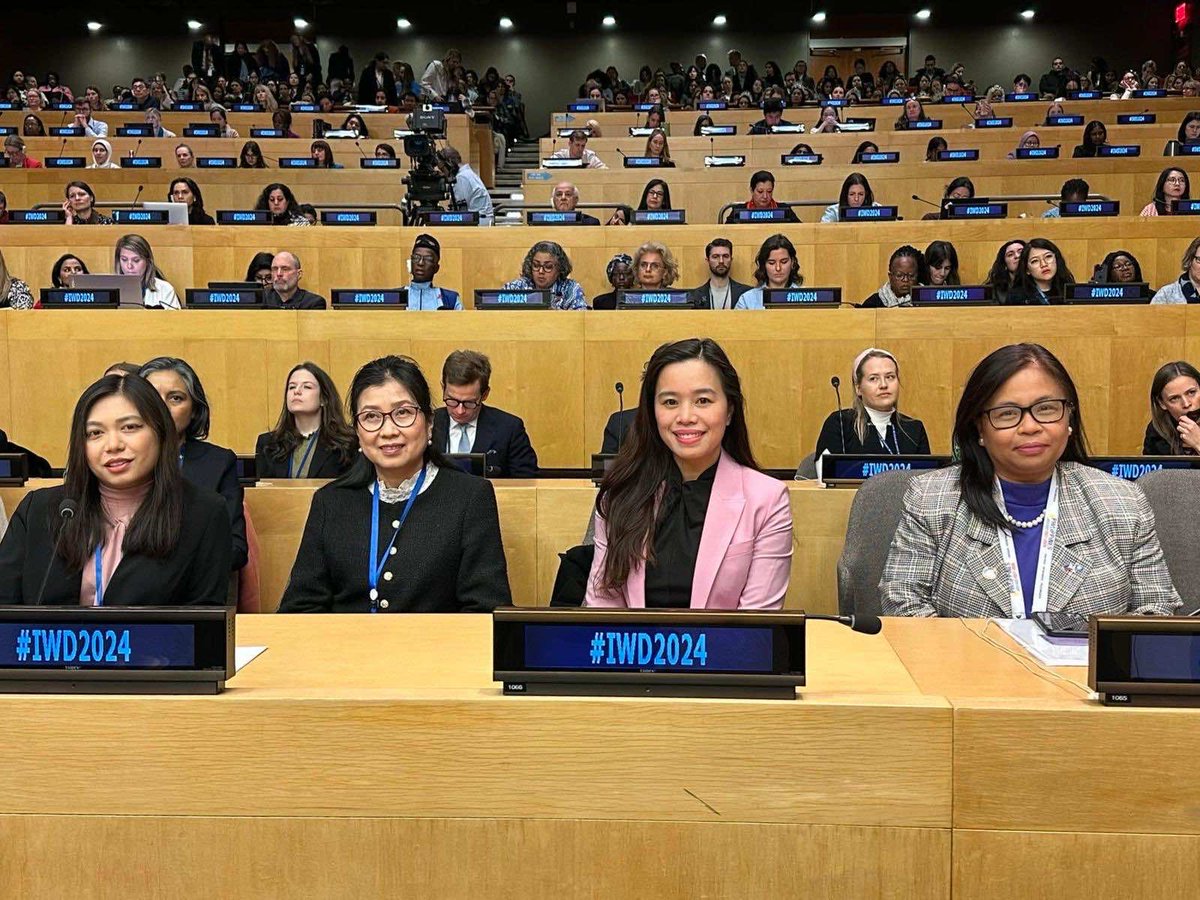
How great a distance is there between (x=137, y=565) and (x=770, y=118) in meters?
11.9

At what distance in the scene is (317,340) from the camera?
559 cm

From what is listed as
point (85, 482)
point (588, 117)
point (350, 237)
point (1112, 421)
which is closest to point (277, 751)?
point (85, 482)

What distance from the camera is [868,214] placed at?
8.38 meters

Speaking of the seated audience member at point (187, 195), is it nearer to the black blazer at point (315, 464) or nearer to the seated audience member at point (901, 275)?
the seated audience member at point (901, 275)

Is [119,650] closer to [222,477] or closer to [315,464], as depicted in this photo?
[222,477]

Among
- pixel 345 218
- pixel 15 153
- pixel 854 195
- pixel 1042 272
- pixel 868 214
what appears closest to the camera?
pixel 1042 272

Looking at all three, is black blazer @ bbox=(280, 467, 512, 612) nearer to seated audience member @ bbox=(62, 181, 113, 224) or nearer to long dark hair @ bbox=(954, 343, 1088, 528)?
long dark hair @ bbox=(954, 343, 1088, 528)

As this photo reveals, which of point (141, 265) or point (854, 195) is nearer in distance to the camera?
point (141, 265)

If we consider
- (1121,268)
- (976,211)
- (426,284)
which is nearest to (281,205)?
(426,284)

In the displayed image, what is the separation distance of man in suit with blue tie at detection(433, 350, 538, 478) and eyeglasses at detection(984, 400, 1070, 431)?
96.9 inches

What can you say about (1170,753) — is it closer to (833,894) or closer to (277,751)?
(833,894)

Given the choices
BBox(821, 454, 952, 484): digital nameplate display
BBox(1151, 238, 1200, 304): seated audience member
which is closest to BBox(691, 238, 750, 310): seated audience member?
BBox(1151, 238, 1200, 304): seated audience member

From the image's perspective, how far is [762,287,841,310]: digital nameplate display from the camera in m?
5.61

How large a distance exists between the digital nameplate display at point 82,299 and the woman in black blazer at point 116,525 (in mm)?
3626
